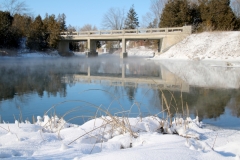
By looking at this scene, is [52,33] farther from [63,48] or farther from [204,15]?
[204,15]

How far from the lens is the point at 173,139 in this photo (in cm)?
273

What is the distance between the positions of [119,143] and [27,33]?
32.7 m

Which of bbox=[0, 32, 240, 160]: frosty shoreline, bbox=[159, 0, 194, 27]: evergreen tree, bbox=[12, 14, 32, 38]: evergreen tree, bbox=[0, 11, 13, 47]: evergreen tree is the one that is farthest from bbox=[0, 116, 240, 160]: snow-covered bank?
bbox=[12, 14, 32, 38]: evergreen tree

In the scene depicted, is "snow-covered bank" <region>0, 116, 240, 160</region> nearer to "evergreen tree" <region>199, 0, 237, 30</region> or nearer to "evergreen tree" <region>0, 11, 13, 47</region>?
"evergreen tree" <region>0, 11, 13, 47</region>

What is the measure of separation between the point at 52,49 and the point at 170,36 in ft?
54.2

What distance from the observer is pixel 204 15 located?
31188mm

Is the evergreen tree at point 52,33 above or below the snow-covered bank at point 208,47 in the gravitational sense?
above

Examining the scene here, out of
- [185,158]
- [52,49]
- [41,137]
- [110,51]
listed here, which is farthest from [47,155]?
[110,51]

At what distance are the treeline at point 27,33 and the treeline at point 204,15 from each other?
50.9ft

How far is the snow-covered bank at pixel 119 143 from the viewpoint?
7.00 ft

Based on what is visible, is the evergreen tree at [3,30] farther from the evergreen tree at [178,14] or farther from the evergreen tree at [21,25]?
the evergreen tree at [178,14]

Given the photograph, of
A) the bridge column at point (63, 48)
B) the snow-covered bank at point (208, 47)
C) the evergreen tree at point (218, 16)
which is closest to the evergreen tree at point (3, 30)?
the bridge column at point (63, 48)

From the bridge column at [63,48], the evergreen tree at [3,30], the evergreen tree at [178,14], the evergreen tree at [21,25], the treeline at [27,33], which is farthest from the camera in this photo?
the bridge column at [63,48]

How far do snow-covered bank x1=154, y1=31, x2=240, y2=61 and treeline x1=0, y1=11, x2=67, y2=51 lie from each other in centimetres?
1561
